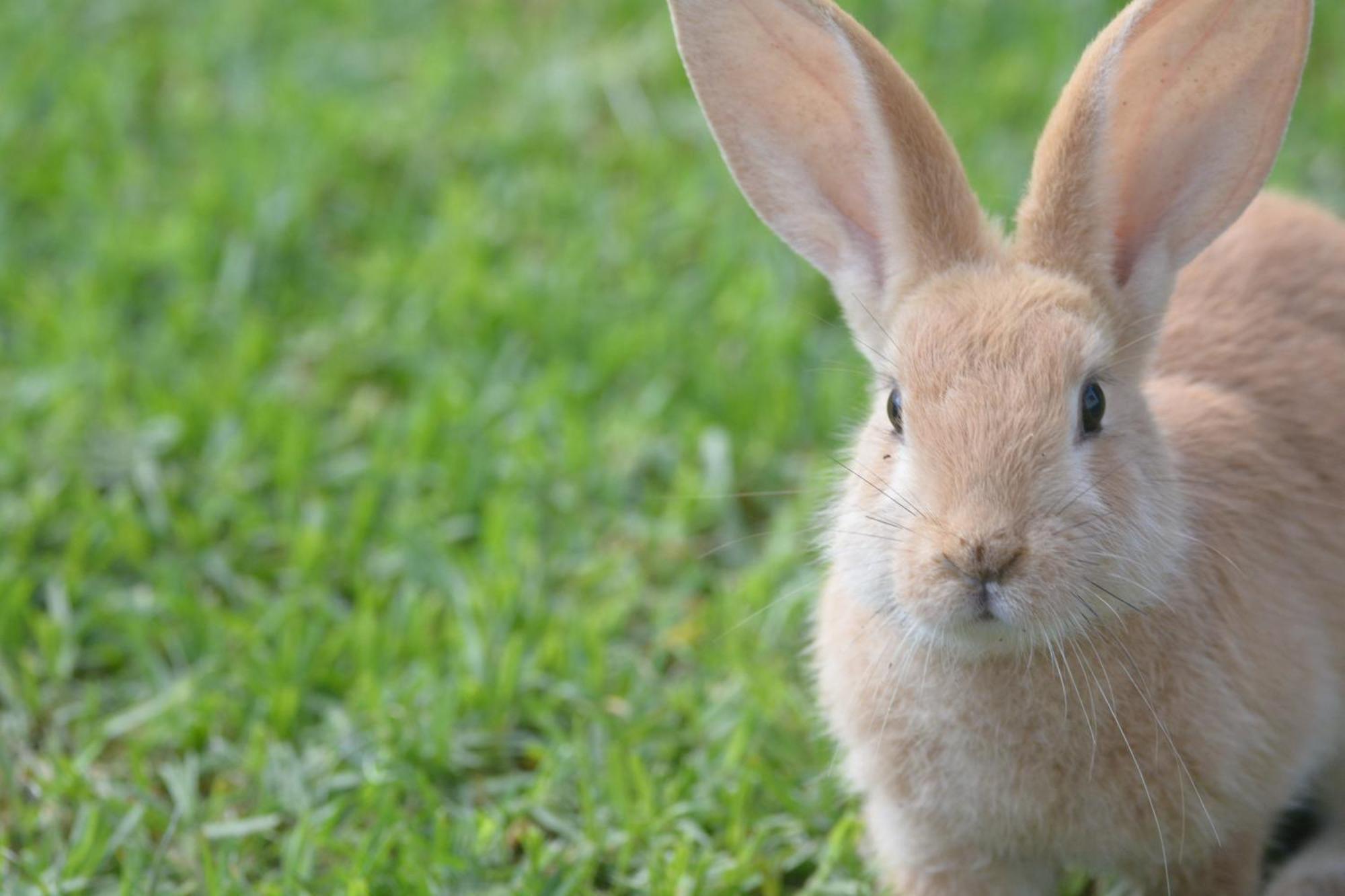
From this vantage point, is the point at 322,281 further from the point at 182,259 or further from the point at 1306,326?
the point at 1306,326

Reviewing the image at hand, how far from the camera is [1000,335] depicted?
2.83m

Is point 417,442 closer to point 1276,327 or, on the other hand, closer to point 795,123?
point 795,123

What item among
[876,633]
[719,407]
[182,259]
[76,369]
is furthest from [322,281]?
[876,633]

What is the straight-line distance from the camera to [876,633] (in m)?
3.04

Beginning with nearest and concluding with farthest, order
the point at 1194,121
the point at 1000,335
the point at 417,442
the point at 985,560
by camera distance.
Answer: the point at 985,560
the point at 1000,335
the point at 1194,121
the point at 417,442

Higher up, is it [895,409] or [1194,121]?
[1194,121]

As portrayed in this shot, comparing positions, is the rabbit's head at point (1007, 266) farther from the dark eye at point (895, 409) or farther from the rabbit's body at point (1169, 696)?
the rabbit's body at point (1169, 696)

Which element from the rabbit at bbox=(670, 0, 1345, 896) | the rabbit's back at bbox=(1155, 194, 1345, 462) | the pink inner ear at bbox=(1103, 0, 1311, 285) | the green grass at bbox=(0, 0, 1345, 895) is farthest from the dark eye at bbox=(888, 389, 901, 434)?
the rabbit's back at bbox=(1155, 194, 1345, 462)

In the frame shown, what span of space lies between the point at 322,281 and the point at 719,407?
1.39 metres

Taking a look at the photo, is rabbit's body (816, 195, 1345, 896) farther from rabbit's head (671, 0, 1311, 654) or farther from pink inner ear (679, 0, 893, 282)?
pink inner ear (679, 0, 893, 282)

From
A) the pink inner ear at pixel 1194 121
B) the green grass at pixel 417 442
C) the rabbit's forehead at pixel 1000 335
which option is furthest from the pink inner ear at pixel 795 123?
the green grass at pixel 417 442

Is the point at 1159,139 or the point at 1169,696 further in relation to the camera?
the point at 1159,139

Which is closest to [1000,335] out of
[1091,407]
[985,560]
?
[1091,407]

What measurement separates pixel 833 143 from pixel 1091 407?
72cm
